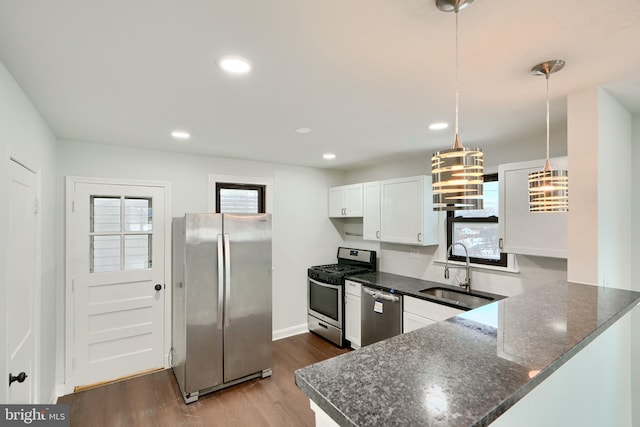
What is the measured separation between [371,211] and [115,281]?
3.01 metres

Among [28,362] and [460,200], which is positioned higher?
[460,200]

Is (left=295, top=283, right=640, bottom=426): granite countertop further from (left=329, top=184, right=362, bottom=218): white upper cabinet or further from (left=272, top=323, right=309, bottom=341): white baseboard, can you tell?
(left=272, top=323, right=309, bottom=341): white baseboard

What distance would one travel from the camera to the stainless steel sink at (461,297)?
305 cm

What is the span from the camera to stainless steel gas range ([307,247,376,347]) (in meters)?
4.00

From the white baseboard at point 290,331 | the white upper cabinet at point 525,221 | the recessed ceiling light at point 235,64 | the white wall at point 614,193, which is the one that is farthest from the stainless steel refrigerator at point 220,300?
the white wall at point 614,193

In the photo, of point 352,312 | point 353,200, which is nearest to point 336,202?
point 353,200

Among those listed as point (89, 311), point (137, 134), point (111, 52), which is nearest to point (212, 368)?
point (89, 311)

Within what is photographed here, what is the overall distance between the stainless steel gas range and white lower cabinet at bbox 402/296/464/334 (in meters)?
0.97

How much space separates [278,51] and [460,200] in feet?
3.28

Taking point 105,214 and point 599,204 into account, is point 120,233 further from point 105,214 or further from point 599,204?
point 599,204

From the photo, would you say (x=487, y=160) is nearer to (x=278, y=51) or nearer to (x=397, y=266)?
(x=397, y=266)

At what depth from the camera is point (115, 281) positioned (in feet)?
10.6

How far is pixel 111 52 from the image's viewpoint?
4.63 feet

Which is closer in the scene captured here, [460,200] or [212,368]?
[460,200]
